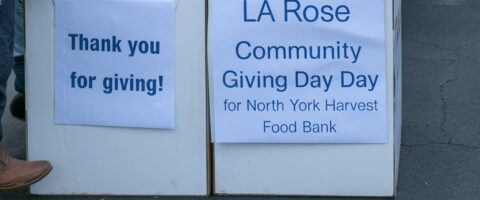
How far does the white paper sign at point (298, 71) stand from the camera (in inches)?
147

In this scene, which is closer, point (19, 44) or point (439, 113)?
point (19, 44)

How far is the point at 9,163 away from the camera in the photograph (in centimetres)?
380

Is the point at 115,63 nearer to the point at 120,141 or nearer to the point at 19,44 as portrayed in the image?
the point at 120,141

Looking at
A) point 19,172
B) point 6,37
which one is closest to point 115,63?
point 6,37

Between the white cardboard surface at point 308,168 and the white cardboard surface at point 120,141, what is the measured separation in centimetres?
14

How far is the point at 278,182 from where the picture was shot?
154 inches

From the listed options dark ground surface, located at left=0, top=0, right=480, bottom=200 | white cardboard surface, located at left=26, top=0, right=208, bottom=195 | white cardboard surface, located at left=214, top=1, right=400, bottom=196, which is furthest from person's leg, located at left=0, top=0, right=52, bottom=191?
white cardboard surface, located at left=214, top=1, right=400, bottom=196

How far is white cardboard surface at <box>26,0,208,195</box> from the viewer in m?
3.83

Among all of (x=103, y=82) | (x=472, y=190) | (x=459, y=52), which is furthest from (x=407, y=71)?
(x=103, y=82)

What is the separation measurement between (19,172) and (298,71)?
4.33 feet

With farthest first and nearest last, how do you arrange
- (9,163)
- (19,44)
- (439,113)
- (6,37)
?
(439,113) < (19,44) < (9,163) < (6,37)

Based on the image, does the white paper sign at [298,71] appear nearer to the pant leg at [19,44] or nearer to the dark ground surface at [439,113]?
the dark ground surface at [439,113]

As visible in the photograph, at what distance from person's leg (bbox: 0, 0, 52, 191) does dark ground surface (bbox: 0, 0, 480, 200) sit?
0.88ft

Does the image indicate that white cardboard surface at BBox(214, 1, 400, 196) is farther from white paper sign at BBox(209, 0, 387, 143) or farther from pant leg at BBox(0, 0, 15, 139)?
pant leg at BBox(0, 0, 15, 139)
